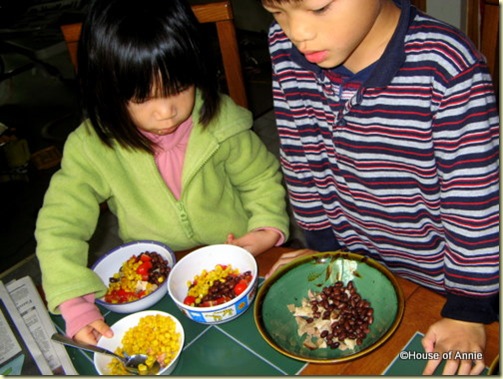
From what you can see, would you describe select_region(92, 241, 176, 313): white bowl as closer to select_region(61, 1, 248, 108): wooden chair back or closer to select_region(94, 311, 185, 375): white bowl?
select_region(94, 311, 185, 375): white bowl

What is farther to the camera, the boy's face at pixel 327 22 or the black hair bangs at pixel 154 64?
the black hair bangs at pixel 154 64

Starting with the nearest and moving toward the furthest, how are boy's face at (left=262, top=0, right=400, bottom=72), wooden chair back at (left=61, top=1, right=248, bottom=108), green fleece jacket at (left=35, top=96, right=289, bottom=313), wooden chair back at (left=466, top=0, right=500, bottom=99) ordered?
boy's face at (left=262, top=0, right=400, bottom=72) → green fleece jacket at (left=35, top=96, right=289, bottom=313) → wooden chair back at (left=61, top=1, right=248, bottom=108) → wooden chair back at (left=466, top=0, right=500, bottom=99)

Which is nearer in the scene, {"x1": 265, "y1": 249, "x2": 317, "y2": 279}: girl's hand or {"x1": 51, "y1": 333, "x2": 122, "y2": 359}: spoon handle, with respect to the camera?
{"x1": 51, "y1": 333, "x2": 122, "y2": 359}: spoon handle

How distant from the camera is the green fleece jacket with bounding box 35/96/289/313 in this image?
3.38 ft

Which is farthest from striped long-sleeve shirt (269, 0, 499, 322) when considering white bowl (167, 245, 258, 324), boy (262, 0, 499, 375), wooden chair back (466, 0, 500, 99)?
wooden chair back (466, 0, 500, 99)

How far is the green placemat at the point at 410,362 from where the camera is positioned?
0.73 meters

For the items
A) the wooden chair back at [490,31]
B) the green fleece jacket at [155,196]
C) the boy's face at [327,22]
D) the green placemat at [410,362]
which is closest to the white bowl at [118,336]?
the green fleece jacket at [155,196]

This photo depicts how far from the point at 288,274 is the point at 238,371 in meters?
0.19

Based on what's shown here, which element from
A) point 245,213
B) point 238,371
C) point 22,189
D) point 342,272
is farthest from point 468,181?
point 22,189

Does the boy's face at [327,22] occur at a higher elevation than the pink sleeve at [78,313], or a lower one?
higher

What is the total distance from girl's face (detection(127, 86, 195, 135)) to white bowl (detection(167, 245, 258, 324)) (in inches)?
10.2

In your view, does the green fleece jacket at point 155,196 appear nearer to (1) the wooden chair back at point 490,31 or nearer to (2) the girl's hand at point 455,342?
(2) the girl's hand at point 455,342

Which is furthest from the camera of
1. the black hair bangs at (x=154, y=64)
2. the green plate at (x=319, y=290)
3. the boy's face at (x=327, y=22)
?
the black hair bangs at (x=154, y=64)

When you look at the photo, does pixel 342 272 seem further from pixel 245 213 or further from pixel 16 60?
pixel 16 60
